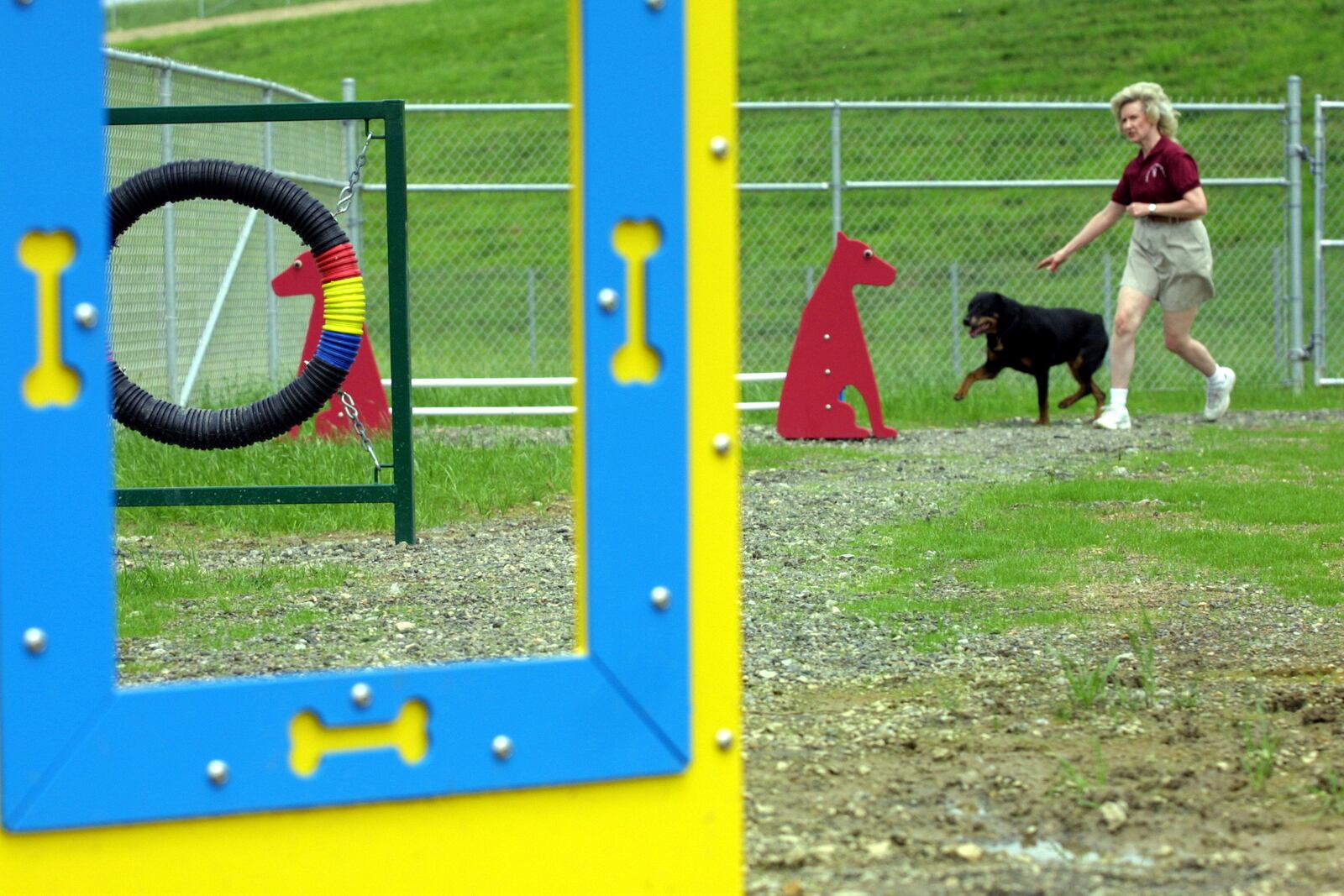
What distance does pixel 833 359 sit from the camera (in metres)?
8.64

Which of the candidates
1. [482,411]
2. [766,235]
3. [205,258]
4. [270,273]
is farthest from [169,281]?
[766,235]

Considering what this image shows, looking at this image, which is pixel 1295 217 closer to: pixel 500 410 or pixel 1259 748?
pixel 500 410

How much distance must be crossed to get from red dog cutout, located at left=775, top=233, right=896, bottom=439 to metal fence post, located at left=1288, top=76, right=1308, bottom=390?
3717mm

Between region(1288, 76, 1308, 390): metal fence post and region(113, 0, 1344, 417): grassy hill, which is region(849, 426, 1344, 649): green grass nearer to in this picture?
region(1288, 76, 1308, 390): metal fence post

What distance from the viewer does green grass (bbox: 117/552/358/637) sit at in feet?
13.8

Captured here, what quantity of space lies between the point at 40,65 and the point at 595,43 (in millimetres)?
672

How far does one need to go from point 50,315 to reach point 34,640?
0.39 m

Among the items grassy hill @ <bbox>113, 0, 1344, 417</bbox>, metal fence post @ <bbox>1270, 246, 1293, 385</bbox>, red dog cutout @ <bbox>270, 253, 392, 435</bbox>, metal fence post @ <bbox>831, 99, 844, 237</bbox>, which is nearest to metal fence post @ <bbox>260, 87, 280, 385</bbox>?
grassy hill @ <bbox>113, 0, 1344, 417</bbox>

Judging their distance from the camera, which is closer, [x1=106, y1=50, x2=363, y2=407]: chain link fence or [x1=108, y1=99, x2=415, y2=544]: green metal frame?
[x1=108, y1=99, x2=415, y2=544]: green metal frame

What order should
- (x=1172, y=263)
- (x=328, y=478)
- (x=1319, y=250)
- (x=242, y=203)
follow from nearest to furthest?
(x=242, y=203)
(x=328, y=478)
(x=1172, y=263)
(x=1319, y=250)

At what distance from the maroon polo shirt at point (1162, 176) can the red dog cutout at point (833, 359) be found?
1.39 m

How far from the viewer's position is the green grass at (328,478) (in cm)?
604

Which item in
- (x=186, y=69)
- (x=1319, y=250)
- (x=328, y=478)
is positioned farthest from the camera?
(x=1319, y=250)

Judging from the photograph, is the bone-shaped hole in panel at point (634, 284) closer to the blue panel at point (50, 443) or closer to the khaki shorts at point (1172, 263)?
the blue panel at point (50, 443)
